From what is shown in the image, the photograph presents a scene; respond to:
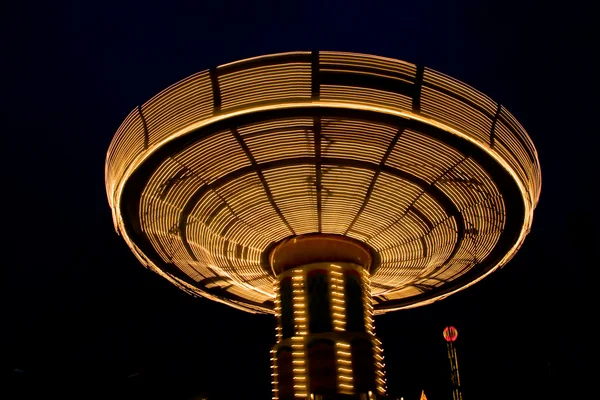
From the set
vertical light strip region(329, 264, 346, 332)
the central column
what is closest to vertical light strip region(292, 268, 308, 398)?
the central column

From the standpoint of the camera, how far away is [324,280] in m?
17.0

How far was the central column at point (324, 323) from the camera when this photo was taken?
621 inches

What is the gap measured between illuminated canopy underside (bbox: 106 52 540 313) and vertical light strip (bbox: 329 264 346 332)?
133 centimetres

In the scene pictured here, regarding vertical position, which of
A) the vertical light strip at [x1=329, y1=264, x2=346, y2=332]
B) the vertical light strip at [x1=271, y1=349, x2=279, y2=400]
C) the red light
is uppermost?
the red light

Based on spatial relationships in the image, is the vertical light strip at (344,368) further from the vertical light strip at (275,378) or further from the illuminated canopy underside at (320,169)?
the illuminated canopy underside at (320,169)

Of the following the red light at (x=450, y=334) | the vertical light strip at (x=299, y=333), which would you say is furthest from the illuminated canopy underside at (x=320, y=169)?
the red light at (x=450, y=334)

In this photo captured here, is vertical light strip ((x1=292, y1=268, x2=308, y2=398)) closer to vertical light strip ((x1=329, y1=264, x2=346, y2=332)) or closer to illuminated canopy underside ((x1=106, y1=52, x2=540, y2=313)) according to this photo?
vertical light strip ((x1=329, y1=264, x2=346, y2=332))

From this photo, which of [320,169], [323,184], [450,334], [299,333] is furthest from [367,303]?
[450,334]

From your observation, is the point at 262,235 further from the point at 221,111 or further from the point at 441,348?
the point at 441,348

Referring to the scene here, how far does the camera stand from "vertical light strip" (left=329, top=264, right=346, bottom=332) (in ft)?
54.2

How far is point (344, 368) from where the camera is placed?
15.8 metres

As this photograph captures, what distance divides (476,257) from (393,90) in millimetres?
8102

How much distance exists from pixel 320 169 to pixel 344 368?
5.56m

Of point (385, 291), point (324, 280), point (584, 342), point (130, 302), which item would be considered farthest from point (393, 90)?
point (584, 342)
